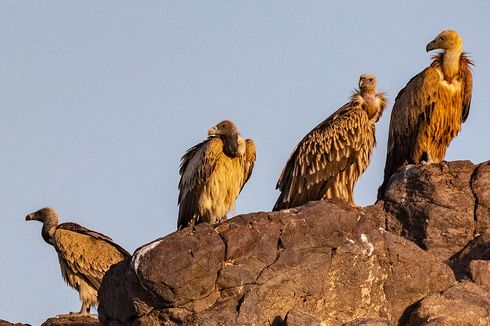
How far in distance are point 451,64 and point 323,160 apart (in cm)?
331

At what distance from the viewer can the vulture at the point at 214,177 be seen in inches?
895

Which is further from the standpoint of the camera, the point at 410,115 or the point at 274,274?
the point at 410,115

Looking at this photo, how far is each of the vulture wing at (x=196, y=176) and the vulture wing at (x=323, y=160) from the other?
1.69 metres

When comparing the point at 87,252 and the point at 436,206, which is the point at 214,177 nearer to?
the point at 87,252

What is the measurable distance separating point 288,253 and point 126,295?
6.43 ft

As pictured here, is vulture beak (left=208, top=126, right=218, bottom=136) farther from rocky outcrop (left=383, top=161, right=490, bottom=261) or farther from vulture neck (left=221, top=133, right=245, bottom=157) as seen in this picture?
rocky outcrop (left=383, top=161, right=490, bottom=261)

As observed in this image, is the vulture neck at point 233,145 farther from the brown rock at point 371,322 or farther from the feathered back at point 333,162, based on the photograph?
the brown rock at point 371,322

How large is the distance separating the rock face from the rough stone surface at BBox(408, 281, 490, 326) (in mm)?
19

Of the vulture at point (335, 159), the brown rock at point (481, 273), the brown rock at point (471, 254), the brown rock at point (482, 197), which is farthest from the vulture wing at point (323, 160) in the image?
the brown rock at point (481, 273)

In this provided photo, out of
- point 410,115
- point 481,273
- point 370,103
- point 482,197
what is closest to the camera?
point 481,273

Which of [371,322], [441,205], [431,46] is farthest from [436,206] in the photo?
[371,322]

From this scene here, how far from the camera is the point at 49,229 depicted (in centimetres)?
2609

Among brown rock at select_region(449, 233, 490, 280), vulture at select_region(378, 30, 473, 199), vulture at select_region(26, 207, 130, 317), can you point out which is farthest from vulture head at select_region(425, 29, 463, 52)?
vulture at select_region(26, 207, 130, 317)

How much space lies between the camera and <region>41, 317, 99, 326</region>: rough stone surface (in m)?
20.8
